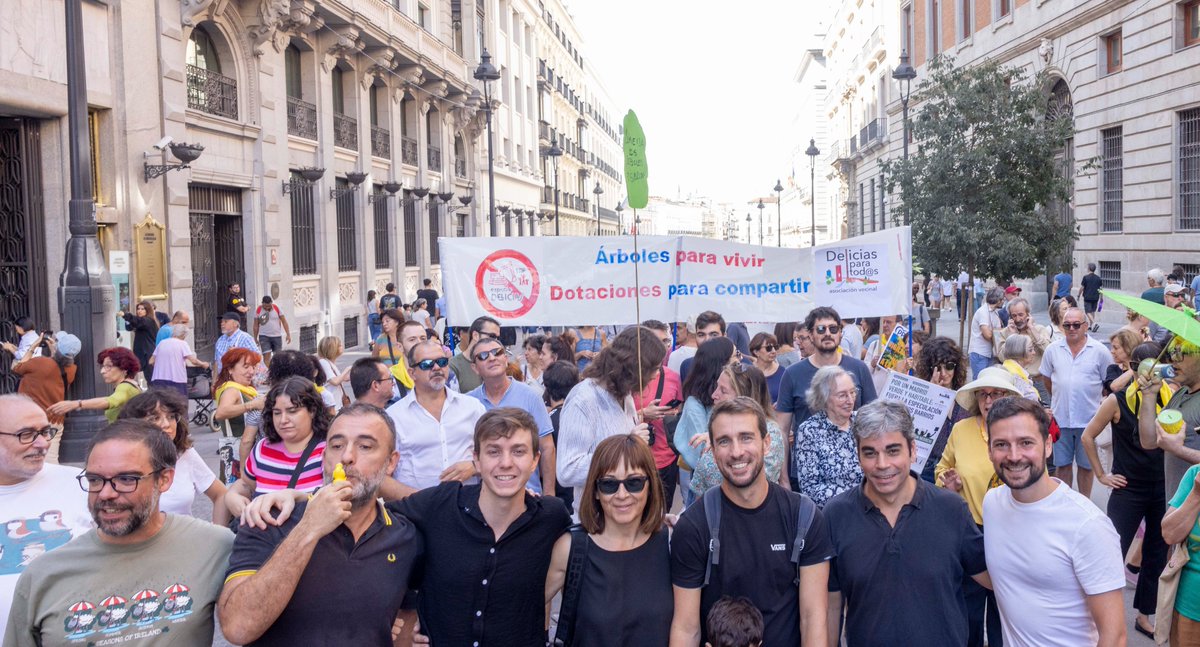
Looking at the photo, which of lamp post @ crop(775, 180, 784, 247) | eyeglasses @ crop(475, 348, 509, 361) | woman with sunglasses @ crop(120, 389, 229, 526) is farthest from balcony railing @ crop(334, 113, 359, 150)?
lamp post @ crop(775, 180, 784, 247)

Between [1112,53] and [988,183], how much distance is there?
390 inches

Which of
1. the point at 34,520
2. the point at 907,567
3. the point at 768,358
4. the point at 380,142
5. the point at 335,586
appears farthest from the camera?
the point at 380,142

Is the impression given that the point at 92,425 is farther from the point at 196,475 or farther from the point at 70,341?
the point at 196,475

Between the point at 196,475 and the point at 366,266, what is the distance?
2308 centimetres

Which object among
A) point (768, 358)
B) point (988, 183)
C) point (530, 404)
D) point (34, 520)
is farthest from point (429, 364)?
point (988, 183)

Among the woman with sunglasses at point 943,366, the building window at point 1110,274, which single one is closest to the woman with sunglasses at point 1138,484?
the woman with sunglasses at point 943,366

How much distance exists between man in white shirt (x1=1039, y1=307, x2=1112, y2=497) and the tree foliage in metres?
11.5

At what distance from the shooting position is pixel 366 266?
1088 inches

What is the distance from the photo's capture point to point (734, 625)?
11.4 ft

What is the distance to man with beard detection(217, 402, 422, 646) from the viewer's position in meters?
3.00

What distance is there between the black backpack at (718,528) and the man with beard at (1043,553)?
717 mm

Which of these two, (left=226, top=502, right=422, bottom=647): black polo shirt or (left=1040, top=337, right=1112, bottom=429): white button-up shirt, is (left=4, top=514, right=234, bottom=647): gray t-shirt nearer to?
(left=226, top=502, right=422, bottom=647): black polo shirt

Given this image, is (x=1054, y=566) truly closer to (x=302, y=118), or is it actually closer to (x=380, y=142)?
(x=302, y=118)

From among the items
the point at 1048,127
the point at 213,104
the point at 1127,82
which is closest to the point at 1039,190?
the point at 1048,127
